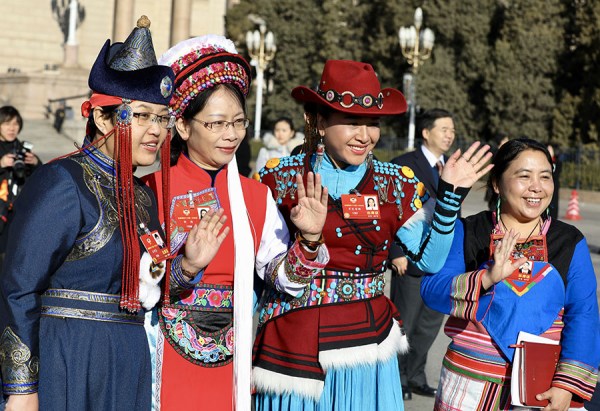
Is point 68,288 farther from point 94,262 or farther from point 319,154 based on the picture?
point 319,154

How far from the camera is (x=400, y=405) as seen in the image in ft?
13.2

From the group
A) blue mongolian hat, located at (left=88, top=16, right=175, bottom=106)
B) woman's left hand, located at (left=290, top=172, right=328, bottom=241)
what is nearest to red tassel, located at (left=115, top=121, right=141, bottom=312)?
blue mongolian hat, located at (left=88, top=16, right=175, bottom=106)

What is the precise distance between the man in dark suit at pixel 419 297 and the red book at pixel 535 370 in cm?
292

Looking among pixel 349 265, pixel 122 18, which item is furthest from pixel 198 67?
pixel 122 18

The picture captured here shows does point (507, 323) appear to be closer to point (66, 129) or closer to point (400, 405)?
point (400, 405)

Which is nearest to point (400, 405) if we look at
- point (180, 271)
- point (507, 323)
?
point (507, 323)

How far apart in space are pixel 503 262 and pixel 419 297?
10.9ft

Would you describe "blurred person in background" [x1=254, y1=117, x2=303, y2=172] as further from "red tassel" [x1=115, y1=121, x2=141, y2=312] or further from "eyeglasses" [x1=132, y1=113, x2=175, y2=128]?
"red tassel" [x1=115, y1=121, x2=141, y2=312]

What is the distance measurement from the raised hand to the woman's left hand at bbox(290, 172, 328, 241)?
12.6 inches

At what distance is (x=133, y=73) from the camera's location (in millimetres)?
3205

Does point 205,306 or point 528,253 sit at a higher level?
point 528,253

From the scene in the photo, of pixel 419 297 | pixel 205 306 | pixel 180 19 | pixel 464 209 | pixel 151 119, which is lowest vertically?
pixel 464 209

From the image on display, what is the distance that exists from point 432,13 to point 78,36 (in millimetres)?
15911

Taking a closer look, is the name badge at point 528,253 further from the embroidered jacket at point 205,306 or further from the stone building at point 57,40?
the stone building at point 57,40
